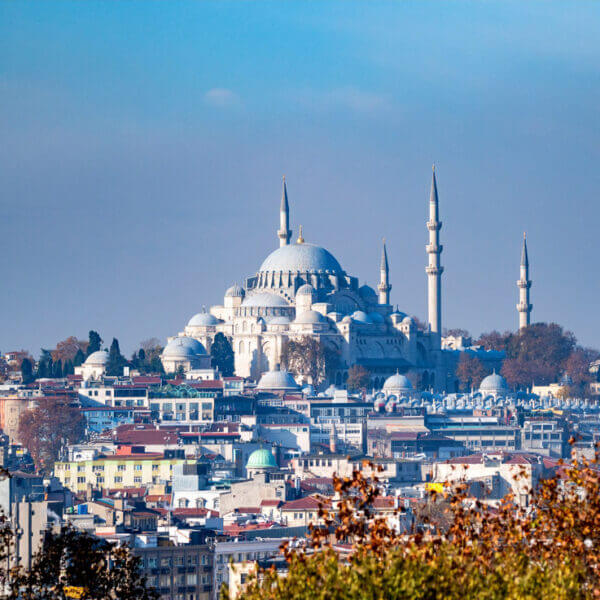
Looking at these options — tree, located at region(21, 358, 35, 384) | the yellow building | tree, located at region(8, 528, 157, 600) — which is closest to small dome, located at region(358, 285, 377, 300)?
tree, located at region(21, 358, 35, 384)

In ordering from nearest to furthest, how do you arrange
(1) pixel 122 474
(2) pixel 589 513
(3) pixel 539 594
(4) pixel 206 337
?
(3) pixel 539 594
(2) pixel 589 513
(1) pixel 122 474
(4) pixel 206 337

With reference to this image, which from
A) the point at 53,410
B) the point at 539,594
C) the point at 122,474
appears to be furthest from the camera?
the point at 53,410

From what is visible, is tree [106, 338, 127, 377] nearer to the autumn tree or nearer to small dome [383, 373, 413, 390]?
the autumn tree

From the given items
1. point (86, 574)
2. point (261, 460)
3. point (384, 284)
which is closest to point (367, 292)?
point (384, 284)

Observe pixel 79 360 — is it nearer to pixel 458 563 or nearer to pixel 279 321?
pixel 279 321

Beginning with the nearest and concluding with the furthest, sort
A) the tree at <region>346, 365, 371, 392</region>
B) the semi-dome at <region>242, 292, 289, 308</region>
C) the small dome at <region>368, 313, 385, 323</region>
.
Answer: the tree at <region>346, 365, 371, 392</region>
the semi-dome at <region>242, 292, 289, 308</region>
the small dome at <region>368, 313, 385, 323</region>

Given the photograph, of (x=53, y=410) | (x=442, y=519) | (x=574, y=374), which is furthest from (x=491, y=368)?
(x=442, y=519)

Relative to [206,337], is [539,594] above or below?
below

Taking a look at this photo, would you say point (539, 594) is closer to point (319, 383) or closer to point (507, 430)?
point (507, 430)
